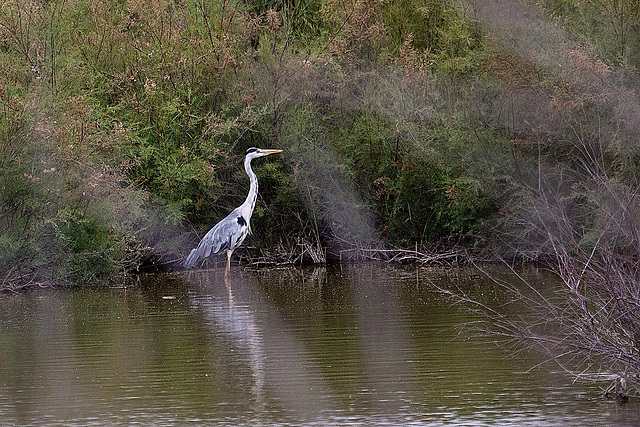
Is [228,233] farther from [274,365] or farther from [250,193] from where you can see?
[274,365]

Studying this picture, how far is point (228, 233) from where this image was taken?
→ 14172 mm

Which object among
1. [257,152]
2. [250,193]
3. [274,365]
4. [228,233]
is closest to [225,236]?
[228,233]

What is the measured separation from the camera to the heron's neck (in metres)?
14.4

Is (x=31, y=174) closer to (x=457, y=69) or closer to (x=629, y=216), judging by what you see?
(x=457, y=69)

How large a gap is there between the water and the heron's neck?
2306mm

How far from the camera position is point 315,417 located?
230 inches

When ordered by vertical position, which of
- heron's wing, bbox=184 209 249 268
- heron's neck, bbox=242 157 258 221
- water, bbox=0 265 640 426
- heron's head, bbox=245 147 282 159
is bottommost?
water, bbox=0 265 640 426

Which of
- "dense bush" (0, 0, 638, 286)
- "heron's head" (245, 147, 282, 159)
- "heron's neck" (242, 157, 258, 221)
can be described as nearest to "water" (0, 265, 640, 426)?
"dense bush" (0, 0, 638, 286)

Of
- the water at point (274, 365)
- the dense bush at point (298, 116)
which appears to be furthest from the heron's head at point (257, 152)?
the water at point (274, 365)

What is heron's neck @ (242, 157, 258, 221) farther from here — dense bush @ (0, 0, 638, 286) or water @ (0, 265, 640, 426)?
water @ (0, 265, 640, 426)

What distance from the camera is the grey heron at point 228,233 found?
14.2 metres

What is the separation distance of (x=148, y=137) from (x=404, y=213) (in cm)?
402

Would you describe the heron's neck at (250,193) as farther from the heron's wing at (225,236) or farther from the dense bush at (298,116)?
the dense bush at (298,116)

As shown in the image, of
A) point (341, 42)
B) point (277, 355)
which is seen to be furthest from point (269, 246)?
point (277, 355)
